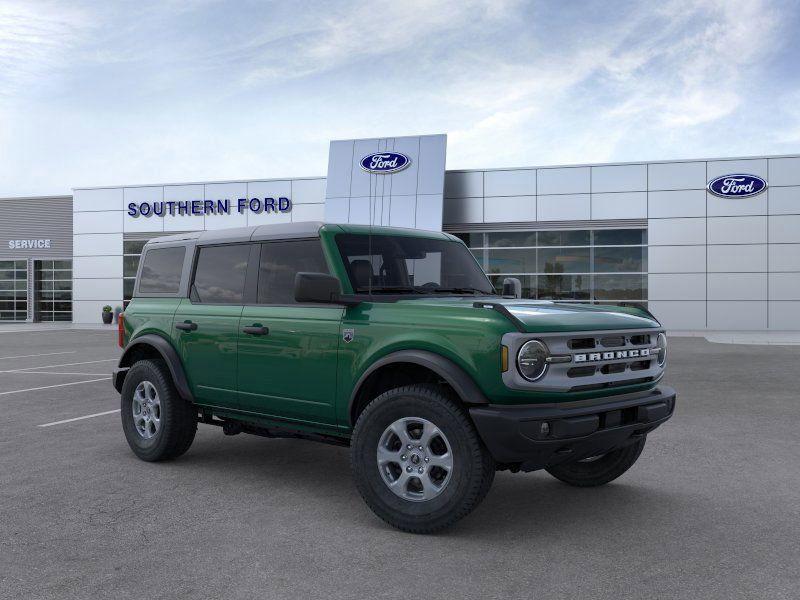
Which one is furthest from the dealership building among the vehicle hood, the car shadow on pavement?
the vehicle hood

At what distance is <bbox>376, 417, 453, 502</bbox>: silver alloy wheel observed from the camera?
4.56 metres

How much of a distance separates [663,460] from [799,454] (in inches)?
54.7

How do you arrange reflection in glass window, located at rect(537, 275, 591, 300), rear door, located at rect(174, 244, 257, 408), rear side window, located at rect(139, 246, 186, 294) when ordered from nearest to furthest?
rear door, located at rect(174, 244, 257, 408)
rear side window, located at rect(139, 246, 186, 294)
reflection in glass window, located at rect(537, 275, 591, 300)

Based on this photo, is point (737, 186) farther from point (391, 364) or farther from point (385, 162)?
point (391, 364)

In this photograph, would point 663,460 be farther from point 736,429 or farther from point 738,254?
point 738,254

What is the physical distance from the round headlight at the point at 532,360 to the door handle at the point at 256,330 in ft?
6.86

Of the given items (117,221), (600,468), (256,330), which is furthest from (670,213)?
(256,330)

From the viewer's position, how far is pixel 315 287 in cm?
482

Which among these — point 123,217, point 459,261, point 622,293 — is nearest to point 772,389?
point 459,261

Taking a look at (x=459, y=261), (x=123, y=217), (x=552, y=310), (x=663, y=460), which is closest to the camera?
(x=552, y=310)

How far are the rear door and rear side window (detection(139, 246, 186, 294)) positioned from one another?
0.25 m

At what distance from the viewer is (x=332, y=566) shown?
4.05 meters

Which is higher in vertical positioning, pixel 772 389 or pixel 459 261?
pixel 459 261

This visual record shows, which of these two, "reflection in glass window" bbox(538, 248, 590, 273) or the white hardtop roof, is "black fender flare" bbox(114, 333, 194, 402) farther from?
"reflection in glass window" bbox(538, 248, 590, 273)
